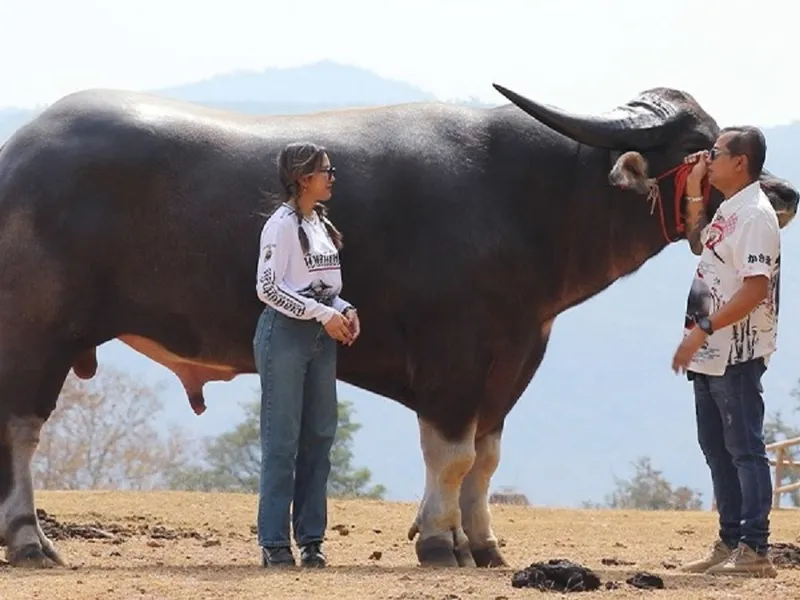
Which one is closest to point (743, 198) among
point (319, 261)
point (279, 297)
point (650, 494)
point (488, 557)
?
point (319, 261)

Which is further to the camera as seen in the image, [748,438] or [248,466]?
[248,466]

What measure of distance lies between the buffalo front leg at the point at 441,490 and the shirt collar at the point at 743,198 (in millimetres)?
1988

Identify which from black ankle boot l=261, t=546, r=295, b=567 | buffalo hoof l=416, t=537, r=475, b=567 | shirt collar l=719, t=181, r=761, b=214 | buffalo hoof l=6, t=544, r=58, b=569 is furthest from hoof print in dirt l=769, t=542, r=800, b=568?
buffalo hoof l=6, t=544, r=58, b=569

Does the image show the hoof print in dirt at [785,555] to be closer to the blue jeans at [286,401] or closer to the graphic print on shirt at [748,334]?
the graphic print on shirt at [748,334]

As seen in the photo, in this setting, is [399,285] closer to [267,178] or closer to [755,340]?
[267,178]

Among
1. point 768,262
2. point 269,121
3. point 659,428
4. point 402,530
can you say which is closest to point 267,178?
point 269,121

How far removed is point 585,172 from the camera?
11391mm

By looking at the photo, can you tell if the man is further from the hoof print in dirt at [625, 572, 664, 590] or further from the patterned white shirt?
the hoof print in dirt at [625, 572, 664, 590]

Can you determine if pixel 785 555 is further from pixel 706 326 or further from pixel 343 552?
pixel 343 552

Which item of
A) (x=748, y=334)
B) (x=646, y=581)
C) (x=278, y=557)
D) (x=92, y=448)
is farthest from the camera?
(x=92, y=448)

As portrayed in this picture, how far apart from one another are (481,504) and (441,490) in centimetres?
70

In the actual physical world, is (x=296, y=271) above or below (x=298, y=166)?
below

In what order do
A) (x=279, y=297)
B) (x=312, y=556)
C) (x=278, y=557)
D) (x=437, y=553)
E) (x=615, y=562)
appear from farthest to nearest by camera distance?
1. (x=615, y=562)
2. (x=437, y=553)
3. (x=312, y=556)
4. (x=278, y=557)
5. (x=279, y=297)

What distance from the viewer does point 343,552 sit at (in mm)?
12258
